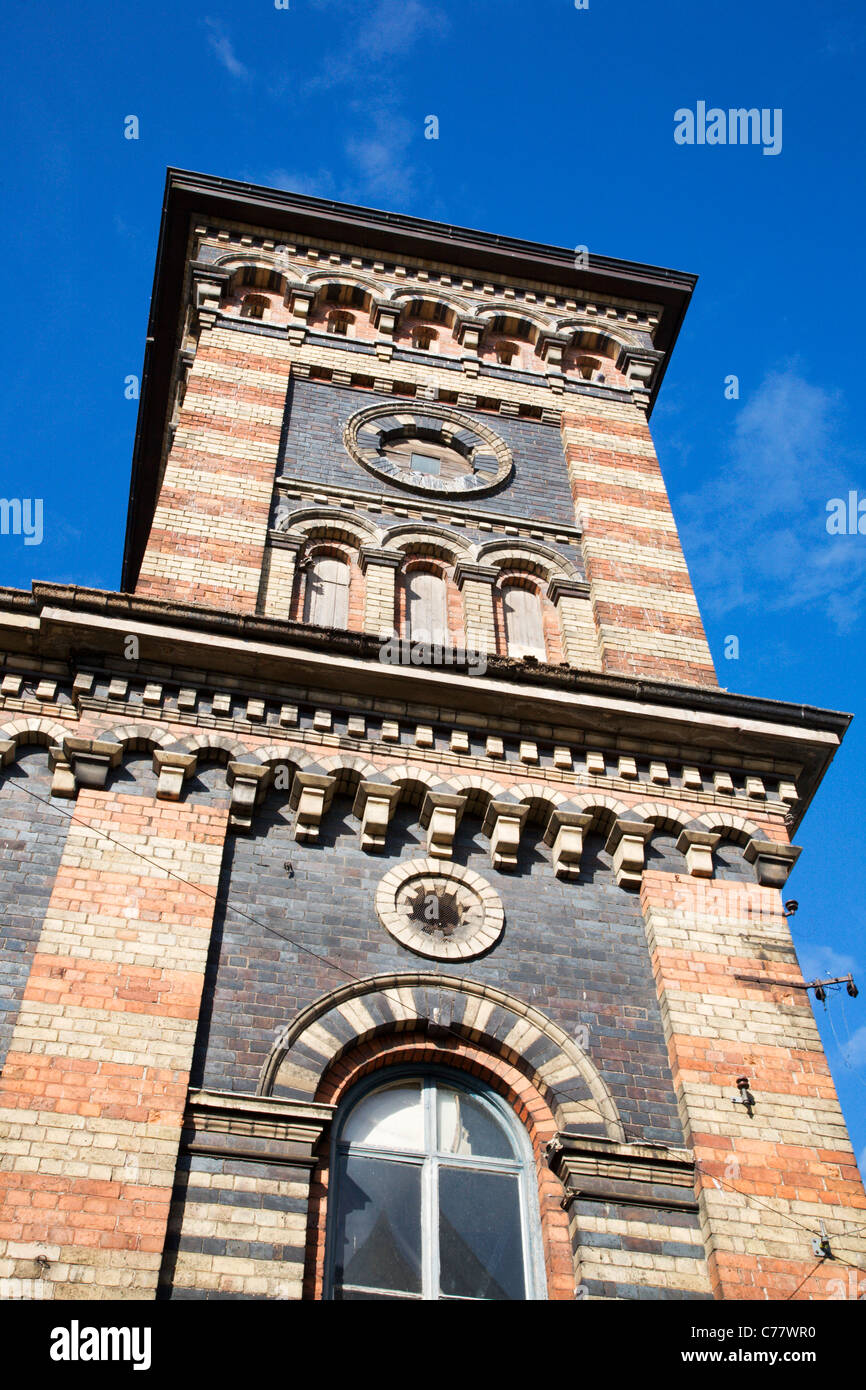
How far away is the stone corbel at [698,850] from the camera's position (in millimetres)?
12672

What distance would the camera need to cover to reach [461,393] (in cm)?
2023

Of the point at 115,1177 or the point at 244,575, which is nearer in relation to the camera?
the point at 115,1177

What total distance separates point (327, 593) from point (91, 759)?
4.78 meters

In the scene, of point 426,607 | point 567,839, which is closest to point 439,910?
point 567,839

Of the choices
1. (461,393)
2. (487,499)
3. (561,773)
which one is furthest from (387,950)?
(461,393)

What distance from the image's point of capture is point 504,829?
41.3 feet

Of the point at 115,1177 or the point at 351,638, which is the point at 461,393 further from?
the point at 115,1177

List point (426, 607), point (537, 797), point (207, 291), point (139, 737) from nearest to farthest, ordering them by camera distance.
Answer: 1. point (139, 737)
2. point (537, 797)
3. point (426, 607)
4. point (207, 291)

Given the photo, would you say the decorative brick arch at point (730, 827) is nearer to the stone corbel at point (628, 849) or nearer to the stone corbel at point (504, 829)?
the stone corbel at point (628, 849)

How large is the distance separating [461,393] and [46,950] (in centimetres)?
1201

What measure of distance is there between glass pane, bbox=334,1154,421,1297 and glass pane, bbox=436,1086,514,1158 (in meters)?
0.37

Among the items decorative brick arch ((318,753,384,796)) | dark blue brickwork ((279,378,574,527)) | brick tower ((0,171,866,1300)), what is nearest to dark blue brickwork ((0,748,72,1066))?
brick tower ((0,171,866,1300))

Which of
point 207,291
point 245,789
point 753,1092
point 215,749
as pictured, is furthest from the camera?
point 207,291

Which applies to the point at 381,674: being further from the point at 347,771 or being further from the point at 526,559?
the point at 526,559
